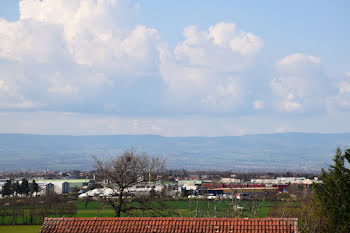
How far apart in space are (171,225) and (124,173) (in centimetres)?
1090

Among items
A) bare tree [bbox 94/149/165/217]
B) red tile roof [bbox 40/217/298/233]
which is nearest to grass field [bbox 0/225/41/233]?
bare tree [bbox 94/149/165/217]

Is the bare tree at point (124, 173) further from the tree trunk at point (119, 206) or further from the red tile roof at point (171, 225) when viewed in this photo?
the red tile roof at point (171, 225)

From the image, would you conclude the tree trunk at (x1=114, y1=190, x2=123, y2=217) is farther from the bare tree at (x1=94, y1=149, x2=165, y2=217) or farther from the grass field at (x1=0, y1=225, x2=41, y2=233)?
the grass field at (x1=0, y1=225, x2=41, y2=233)

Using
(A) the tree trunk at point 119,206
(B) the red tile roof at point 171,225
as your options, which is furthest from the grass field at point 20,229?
(B) the red tile roof at point 171,225

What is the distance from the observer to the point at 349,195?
Answer: 29.1m

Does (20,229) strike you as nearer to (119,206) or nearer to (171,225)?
(119,206)

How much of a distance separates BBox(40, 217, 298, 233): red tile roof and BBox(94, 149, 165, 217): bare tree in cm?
921

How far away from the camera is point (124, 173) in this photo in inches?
1177

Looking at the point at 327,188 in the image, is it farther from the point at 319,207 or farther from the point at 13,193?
the point at 13,193

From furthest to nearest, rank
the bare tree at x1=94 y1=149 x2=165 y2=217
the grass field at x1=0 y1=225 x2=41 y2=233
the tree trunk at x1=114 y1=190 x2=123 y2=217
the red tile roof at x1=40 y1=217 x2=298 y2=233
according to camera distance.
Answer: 1. the grass field at x1=0 y1=225 x2=41 y2=233
2. the bare tree at x1=94 y1=149 x2=165 y2=217
3. the tree trunk at x1=114 y1=190 x2=123 y2=217
4. the red tile roof at x1=40 y1=217 x2=298 y2=233

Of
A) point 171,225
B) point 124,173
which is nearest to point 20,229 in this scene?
point 124,173

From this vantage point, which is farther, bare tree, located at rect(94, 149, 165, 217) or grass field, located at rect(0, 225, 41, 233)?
grass field, located at rect(0, 225, 41, 233)

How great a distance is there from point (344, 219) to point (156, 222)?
13590 millimetres

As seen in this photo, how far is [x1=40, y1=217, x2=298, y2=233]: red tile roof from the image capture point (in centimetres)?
1866
